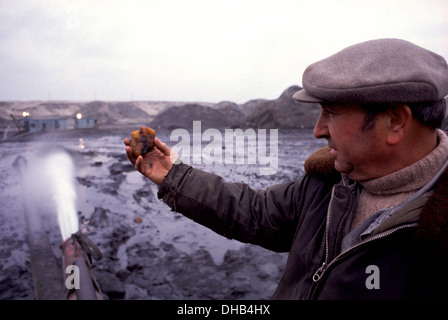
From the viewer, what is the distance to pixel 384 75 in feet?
4.55

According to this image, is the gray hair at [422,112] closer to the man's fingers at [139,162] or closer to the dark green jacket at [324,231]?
the dark green jacket at [324,231]

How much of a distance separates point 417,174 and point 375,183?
173 millimetres

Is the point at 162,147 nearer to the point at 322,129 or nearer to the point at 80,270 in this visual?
the point at 322,129

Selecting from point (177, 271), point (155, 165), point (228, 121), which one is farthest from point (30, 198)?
point (228, 121)

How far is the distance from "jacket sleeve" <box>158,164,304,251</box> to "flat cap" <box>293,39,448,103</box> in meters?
0.65

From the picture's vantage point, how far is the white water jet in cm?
700

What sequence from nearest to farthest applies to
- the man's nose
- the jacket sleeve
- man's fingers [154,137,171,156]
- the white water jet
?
the man's nose
the jacket sleeve
man's fingers [154,137,171,156]
the white water jet

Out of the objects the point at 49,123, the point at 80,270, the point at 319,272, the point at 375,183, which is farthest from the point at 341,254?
the point at 49,123

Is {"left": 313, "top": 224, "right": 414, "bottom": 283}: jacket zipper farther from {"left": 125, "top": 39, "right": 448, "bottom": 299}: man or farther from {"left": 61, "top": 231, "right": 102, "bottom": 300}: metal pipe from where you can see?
{"left": 61, "top": 231, "right": 102, "bottom": 300}: metal pipe

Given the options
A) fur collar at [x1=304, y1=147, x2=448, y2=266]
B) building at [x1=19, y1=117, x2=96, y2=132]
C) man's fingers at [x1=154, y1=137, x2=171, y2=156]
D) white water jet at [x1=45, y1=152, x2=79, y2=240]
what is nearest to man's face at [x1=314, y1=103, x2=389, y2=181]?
fur collar at [x1=304, y1=147, x2=448, y2=266]

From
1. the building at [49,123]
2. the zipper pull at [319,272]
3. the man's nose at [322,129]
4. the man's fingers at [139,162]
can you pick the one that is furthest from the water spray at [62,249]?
the building at [49,123]

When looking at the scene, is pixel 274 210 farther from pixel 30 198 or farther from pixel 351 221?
pixel 30 198

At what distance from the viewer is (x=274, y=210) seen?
193cm
